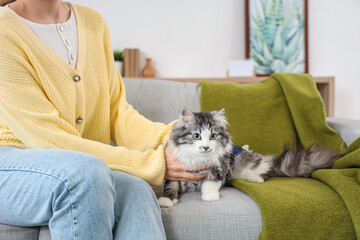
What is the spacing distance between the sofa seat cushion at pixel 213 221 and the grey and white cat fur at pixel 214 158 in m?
0.07

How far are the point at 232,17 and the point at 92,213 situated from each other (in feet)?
10.5

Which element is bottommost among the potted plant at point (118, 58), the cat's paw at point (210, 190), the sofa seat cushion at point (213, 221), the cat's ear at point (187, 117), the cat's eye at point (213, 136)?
the sofa seat cushion at point (213, 221)

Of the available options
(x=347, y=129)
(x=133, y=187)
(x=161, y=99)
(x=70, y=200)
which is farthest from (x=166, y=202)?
(x=347, y=129)

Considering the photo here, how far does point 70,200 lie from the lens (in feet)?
3.30

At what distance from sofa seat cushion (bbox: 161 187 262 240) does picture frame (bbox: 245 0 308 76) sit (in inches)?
98.2

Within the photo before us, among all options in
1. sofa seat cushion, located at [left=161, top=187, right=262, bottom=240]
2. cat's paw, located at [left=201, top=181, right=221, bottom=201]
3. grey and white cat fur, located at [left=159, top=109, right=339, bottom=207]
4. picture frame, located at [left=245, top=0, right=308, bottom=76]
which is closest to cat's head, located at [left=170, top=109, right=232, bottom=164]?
grey and white cat fur, located at [left=159, top=109, right=339, bottom=207]

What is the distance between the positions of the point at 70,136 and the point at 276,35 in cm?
292

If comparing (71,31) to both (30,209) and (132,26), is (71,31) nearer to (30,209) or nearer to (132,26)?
(30,209)

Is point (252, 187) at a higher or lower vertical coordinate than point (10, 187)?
lower

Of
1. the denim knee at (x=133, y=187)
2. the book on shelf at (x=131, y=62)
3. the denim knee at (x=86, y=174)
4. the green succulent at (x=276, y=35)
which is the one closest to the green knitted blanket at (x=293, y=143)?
the denim knee at (x=133, y=187)

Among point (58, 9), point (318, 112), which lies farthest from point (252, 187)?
point (58, 9)

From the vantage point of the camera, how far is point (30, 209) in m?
1.07

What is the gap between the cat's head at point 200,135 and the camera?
159 cm

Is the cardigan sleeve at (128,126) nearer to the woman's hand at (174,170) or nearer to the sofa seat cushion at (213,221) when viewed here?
the woman's hand at (174,170)
